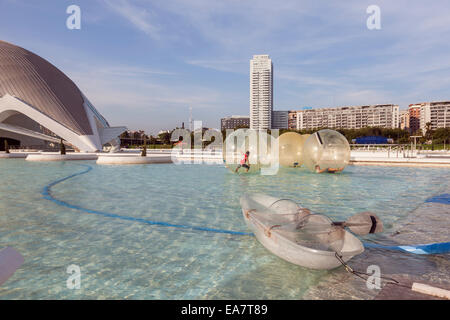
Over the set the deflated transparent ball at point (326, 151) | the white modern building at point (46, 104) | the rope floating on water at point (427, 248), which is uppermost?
the white modern building at point (46, 104)

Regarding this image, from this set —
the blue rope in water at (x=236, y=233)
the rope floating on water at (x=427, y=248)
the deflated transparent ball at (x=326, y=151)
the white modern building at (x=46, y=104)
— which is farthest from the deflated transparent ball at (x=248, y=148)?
the white modern building at (x=46, y=104)

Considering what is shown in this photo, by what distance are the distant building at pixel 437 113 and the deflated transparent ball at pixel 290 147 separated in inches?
7209

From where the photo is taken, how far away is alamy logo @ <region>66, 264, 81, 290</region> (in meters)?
4.29

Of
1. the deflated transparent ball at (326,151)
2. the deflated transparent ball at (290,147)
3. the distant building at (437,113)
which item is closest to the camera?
the deflated transparent ball at (326,151)

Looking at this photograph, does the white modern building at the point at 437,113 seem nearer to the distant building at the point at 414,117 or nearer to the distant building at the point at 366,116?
the distant building at the point at 414,117

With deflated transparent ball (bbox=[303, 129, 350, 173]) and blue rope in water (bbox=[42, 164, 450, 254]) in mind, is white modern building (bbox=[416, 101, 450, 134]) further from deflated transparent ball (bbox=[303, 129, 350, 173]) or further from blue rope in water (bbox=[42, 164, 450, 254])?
blue rope in water (bbox=[42, 164, 450, 254])

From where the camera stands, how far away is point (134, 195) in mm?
11312

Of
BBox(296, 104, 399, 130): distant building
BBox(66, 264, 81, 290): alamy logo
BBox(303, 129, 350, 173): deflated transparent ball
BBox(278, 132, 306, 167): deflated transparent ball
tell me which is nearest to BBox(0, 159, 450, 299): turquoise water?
BBox(66, 264, 81, 290): alamy logo

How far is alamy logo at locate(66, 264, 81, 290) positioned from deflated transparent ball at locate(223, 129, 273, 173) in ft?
33.8

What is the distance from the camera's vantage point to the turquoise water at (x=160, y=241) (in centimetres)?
426

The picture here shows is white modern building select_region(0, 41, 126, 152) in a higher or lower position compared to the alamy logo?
higher
